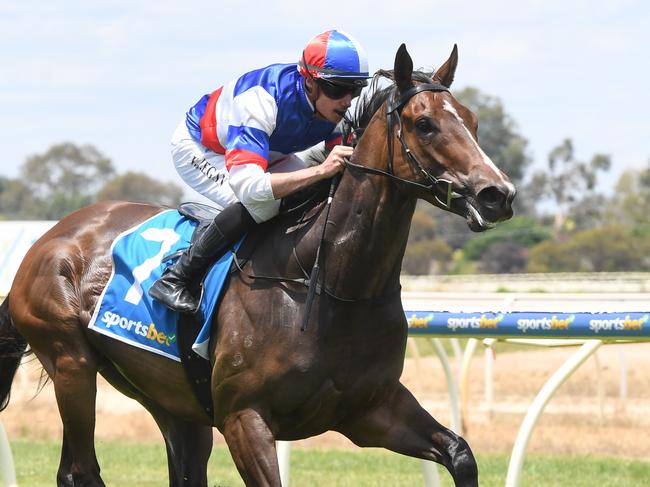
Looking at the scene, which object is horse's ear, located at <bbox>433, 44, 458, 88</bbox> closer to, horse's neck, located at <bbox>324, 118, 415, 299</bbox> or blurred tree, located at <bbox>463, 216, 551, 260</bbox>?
horse's neck, located at <bbox>324, 118, 415, 299</bbox>

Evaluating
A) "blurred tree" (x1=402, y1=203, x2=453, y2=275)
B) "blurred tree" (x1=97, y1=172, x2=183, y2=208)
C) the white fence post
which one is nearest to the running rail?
the white fence post

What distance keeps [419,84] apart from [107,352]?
1.86 meters

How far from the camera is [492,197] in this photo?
12.0ft

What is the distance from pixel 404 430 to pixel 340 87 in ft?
4.28

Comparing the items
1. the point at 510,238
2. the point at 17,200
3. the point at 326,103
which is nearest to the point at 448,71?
the point at 326,103

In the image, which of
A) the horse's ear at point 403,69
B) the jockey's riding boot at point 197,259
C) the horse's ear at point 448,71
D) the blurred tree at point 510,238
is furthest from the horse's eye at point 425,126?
the blurred tree at point 510,238

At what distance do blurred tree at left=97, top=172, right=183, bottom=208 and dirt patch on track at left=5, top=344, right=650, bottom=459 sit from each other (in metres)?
73.6

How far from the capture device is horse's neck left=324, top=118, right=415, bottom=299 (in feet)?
13.6

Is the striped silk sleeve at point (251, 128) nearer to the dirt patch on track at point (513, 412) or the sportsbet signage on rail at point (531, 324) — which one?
the sportsbet signage on rail at point (531, 324)

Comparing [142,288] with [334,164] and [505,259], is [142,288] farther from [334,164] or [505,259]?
[505,259]

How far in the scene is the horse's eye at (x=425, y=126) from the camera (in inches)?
154

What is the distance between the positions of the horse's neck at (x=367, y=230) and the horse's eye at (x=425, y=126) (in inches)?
8.3

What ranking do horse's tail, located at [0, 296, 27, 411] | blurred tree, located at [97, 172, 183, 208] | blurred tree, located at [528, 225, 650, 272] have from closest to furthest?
horse's tail, located at [0, 296, 27, 411]
blurred tree, located at [528, 225, 650, 272]
blurred tree, located at [97, 172, 183, 208]

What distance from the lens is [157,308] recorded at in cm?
471
